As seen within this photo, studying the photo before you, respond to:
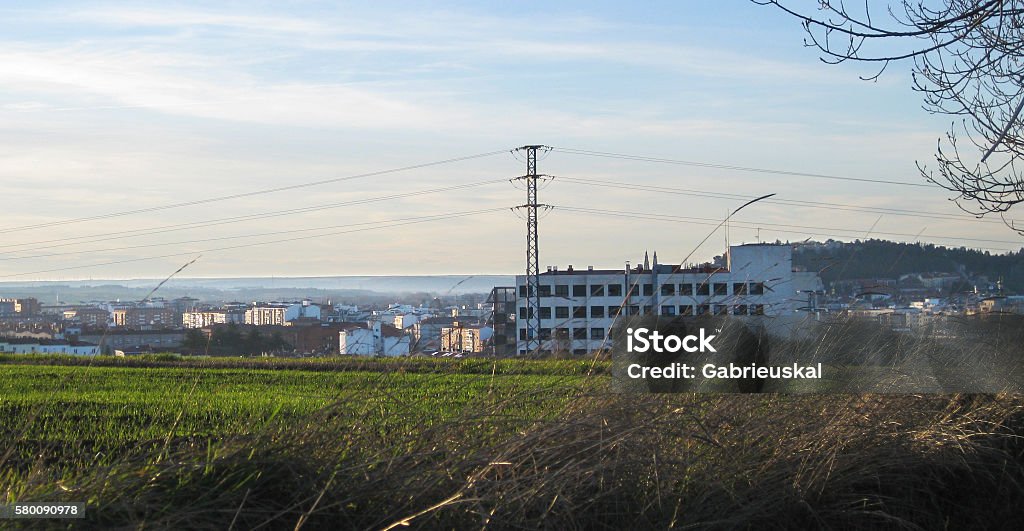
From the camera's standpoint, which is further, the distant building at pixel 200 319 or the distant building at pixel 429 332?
the distant building at pixel 200 319

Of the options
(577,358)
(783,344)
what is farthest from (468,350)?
(783,344)

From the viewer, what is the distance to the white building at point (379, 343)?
20.2ft

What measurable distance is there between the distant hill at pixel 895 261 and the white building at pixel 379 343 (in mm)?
2904

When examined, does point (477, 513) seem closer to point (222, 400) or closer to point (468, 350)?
point (468, 350)

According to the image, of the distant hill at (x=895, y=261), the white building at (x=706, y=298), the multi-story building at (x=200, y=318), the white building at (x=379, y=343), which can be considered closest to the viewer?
the white building at (x=379, y=343)

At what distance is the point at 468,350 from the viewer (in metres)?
6.34

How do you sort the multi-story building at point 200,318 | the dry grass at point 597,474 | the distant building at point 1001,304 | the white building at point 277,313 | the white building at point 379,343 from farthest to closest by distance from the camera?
the white building at point 277,313 < the distant building at point 1001,304 < the multi-story building at point 200,318 < the white building at point 379,343 < the dry grass at point 597,474

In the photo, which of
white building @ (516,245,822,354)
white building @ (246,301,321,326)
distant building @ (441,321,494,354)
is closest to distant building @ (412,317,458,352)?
distant building @ (441,321,494,354)

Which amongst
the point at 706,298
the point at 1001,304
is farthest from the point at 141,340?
the point at 1001,304

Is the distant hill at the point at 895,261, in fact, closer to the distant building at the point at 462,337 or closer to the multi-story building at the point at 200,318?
the distant building at the point at 462,337

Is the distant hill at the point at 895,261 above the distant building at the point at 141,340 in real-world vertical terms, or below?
above

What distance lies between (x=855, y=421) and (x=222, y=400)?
7.80m

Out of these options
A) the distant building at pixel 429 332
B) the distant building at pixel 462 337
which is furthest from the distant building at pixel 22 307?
the distant building at pixel 462 337

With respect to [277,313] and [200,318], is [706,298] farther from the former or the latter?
[277,313]
